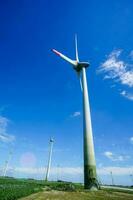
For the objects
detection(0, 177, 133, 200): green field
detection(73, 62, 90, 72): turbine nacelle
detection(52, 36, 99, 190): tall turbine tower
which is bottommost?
detection(0, 177, 133, 200): green field

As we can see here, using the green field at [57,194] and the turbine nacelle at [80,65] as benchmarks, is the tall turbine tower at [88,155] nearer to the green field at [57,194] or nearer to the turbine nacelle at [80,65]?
the green field at [57,194]

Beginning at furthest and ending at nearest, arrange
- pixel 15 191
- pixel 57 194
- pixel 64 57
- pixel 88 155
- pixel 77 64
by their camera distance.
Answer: pixel 77 64 < pixel 64 57 < pixel 88 155 < pixel 15 191 < pixel 57 194

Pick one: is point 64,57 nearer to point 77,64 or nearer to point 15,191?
point 77,64

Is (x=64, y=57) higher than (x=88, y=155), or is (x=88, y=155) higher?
(x=64, y=57)

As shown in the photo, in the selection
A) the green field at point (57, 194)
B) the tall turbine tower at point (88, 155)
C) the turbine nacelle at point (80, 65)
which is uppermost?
the turbine nacelle at point (80, 65)

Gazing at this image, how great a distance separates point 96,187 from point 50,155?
190ft

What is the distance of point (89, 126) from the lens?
3152 cm

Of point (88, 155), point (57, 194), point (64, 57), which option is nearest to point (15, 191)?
point (57, 194)

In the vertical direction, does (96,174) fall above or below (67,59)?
below

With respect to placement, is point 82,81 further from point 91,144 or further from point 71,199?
point 71,199

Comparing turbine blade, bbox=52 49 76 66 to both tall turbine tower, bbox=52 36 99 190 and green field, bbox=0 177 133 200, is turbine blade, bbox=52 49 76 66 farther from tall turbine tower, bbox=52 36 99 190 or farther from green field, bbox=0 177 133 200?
green field, bbox=0 177 133 200

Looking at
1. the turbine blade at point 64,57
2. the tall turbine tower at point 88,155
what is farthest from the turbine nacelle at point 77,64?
the tall turbine tower at point 88,155

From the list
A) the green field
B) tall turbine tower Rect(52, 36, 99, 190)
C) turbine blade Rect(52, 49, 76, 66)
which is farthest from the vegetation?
turbine blade Rect(52, 49, 76, 66)

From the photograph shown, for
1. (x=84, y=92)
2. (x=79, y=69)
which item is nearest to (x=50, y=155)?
(x=79, y=69)
